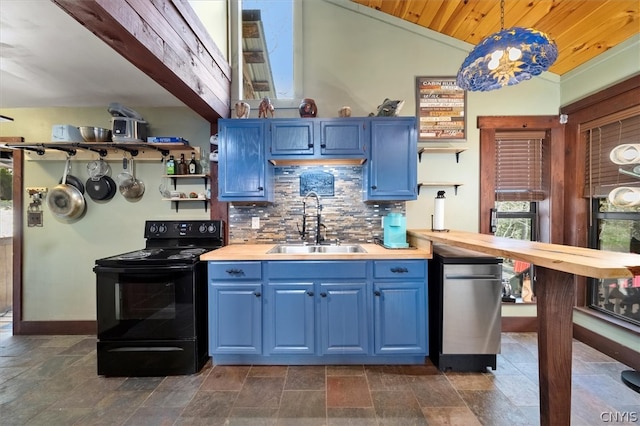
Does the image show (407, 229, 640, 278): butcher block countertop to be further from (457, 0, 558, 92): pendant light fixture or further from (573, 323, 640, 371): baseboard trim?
(573, 323, 640, 371): baseboard trim

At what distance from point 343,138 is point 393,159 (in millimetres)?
507

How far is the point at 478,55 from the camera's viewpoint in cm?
149

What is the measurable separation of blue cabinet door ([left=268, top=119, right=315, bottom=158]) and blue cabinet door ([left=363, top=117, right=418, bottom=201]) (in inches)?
22.8

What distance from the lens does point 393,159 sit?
2377mm

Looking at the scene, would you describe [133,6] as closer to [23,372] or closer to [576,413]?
[23,372]

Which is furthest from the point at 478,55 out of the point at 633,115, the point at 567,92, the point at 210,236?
the point at 210,236

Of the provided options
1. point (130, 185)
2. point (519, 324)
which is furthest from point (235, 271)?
point (519, 324)

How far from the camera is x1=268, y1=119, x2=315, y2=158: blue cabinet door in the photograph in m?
2.37

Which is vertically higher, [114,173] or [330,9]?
[330,9]

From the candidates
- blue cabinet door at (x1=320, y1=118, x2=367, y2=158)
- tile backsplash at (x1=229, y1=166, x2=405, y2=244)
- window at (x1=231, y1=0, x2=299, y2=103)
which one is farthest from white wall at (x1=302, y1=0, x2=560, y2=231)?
tile backsplash at (x1=229, y1=166, x2=405, y2=244)

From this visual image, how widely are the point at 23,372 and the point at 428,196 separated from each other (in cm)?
392

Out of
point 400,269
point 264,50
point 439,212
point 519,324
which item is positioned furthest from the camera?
point 264,50

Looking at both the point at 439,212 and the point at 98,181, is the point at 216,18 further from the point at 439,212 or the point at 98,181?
the point at 439,212

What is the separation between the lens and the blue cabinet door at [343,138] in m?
2.37
